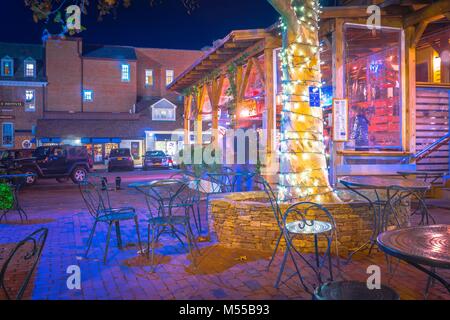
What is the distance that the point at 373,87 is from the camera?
452 inches

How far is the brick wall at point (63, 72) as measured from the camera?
110 ft

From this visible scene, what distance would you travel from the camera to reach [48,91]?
110ft

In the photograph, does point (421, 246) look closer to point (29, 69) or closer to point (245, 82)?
point (245, 82)

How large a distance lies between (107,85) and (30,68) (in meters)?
6.20

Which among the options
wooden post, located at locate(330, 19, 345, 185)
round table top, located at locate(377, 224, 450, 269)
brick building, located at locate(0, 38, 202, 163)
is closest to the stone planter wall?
round table top, located at locate(377, 224, 450, 269)

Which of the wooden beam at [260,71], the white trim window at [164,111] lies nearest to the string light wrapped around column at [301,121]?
the wooden beam at [260,71]

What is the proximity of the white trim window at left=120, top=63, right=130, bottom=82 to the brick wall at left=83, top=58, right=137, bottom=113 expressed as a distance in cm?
19

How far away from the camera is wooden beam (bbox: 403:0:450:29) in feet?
27.1

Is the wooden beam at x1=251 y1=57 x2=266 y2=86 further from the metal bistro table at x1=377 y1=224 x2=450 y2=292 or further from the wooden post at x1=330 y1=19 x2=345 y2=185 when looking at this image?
the metal bistro table at x1=377 y1=224 x2=450 y2=292

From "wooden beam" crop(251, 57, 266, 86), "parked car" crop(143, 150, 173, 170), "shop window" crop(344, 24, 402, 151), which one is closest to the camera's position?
"shop window" crop(344, 24, 402, 151)

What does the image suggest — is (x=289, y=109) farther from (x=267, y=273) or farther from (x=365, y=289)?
(x=365, y=289)

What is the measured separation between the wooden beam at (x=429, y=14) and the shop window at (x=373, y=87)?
0.34 m

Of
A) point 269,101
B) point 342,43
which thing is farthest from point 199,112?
point 342,43

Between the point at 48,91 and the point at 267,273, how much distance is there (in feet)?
109
